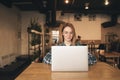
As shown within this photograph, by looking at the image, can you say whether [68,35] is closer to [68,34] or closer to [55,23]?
[68,34]

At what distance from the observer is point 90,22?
508 inches

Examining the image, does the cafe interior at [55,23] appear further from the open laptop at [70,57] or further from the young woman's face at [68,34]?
the open laptop at [70,57]

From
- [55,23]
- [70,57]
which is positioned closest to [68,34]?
[70,57]

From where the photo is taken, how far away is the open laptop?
82.9 inches

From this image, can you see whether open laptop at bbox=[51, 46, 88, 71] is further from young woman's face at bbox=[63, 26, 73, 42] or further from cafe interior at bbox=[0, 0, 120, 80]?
cafe interior at bbox=[0, 0, 120, 80]

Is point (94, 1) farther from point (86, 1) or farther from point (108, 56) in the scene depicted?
point (108, 56)

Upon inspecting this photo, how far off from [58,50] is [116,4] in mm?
9693

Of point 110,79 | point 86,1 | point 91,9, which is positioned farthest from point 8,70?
point 110,79

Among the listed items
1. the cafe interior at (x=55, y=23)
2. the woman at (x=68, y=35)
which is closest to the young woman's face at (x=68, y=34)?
the woman at (x=68, y=35)

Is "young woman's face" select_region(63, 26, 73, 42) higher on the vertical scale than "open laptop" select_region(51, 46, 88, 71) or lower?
A: higher

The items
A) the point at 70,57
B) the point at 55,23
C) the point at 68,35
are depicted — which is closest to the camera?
the point at 70,57

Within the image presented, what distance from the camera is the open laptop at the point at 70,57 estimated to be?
2.11 metres

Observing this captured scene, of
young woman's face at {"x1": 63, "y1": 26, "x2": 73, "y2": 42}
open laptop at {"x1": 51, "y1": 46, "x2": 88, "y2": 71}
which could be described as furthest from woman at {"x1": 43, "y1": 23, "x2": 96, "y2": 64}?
open laptop at {"x1": 51, "y1": 46, "x2": 88, "y2": 71}

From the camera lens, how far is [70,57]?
211cm
